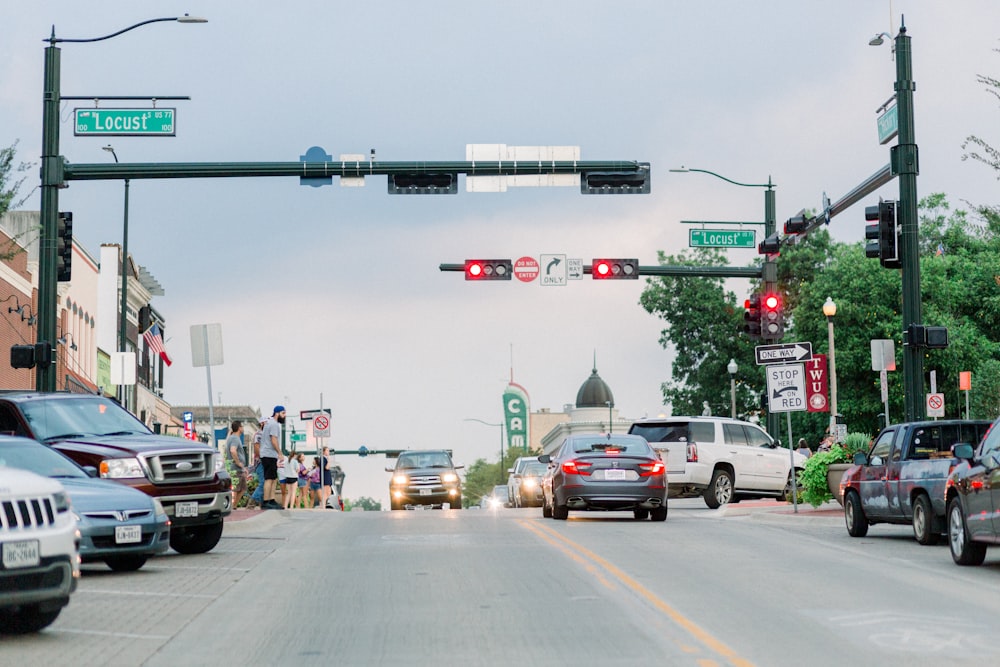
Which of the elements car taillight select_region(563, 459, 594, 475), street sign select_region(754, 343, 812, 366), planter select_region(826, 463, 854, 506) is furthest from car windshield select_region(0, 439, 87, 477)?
street sign select_region(754, 343, 812, 366)

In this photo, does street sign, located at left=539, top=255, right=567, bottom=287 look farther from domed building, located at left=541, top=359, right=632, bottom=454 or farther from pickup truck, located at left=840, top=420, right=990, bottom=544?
domed building, located at left=541, top=359, right=632, bottom=454

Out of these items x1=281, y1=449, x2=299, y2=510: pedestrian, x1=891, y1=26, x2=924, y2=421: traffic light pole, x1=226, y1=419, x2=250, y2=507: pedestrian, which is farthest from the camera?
x1=281, y1=449, x2=299, y2=510: pedestrian

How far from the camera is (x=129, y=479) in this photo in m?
16.9

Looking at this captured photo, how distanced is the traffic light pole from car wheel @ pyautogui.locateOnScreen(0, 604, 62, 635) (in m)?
18.0

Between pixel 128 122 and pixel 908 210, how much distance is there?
13.9 meters

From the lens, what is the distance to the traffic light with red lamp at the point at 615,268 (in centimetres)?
3847

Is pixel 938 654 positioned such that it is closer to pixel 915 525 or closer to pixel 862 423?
pixel 915 525

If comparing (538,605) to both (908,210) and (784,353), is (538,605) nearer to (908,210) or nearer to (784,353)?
(908,210)

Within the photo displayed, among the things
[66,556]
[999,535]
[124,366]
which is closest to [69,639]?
[66,556]

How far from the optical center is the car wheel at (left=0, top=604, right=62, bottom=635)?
1077 centimetres

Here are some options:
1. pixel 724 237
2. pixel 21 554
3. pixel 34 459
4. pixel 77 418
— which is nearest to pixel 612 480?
pixel 77 418

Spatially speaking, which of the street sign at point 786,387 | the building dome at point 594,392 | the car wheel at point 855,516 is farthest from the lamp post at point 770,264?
the building dome at point 594,392

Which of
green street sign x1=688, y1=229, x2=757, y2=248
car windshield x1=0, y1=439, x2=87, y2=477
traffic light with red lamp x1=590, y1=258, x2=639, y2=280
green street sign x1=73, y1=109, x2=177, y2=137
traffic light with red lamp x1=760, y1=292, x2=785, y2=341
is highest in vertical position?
green street sign x1=73, y1=109, x2=177, y2=137

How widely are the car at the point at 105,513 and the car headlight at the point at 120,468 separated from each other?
5.75ft
